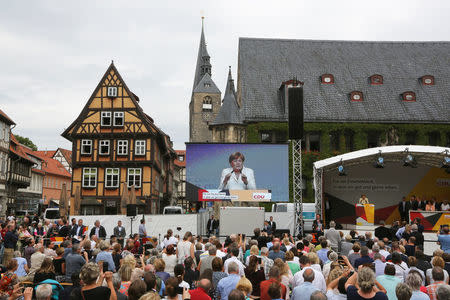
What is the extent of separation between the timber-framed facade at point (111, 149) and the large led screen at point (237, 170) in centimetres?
769

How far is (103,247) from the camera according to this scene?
371 inches

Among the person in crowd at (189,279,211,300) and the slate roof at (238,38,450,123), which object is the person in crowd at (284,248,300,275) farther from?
the slate roof at (238,38,450,123)

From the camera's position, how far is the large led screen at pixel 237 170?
29.7 m

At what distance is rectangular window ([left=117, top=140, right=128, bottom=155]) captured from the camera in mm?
36781

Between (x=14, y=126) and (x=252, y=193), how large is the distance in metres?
27.2

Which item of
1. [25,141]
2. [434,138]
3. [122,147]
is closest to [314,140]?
[434,138]

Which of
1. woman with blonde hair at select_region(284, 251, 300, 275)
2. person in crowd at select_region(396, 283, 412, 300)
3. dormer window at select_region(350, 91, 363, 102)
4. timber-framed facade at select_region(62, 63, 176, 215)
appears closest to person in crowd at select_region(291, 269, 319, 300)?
person in crowd at select_region(396, 283, 412, 300)

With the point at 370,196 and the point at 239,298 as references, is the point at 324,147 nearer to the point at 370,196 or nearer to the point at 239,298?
the point at 370,196

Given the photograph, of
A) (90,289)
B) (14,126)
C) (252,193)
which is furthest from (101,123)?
(90,289)

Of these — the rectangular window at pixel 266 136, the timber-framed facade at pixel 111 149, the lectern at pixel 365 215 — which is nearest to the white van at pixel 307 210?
the lectern at pixel 365 215

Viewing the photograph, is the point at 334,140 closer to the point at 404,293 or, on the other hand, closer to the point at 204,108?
the point at 404,293

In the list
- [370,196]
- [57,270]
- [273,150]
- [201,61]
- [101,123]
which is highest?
[201,61]

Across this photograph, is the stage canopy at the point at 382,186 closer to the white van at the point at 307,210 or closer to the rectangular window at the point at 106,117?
the white van at the point at 307,210

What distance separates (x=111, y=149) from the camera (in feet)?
121
